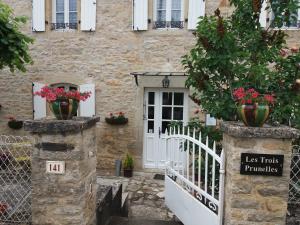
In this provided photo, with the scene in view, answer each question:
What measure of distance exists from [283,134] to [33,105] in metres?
6.57

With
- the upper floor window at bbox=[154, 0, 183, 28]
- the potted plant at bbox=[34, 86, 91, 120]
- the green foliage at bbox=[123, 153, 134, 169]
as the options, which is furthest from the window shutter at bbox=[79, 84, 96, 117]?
the potted plant at bbox=[34, 86, 91, 120]

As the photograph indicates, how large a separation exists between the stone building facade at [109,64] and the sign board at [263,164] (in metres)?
4.47

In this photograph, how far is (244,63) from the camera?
13.0ft

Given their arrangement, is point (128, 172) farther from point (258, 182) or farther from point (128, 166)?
point (258, 182)

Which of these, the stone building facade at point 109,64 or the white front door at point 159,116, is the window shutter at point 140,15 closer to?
the stone building facade at point 109,64

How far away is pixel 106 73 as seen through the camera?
7398 mm

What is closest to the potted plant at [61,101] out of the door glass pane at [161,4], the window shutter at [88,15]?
the window shutter at [88,15]

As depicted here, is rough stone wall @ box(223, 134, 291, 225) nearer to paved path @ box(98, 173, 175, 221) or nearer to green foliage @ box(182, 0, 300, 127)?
green foliage @ box(182, 0, 300, 127)

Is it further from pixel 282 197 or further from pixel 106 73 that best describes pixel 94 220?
pixel 106 73

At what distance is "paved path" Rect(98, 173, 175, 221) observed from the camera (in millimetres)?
4801

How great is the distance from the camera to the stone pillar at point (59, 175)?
9.47ft

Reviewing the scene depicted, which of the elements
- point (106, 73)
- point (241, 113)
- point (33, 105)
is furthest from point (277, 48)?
point (33, 105)

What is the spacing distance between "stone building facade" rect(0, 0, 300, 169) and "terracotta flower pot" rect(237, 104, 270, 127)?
438cm

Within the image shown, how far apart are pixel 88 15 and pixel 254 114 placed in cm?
573
